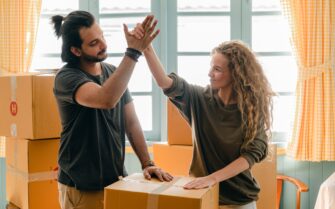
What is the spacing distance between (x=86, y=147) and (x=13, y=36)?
6.90 feet

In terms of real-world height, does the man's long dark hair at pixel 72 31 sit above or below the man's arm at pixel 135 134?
above

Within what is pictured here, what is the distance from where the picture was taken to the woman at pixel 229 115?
5.82 ft

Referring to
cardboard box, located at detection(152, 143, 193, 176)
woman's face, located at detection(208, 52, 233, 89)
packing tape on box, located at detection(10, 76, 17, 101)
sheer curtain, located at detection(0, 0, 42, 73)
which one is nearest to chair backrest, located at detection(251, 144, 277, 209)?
cardboard box, located at detection(152, 143, 193, 176)

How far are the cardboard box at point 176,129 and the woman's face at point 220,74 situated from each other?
726mm

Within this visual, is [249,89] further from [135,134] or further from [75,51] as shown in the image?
[75,51]

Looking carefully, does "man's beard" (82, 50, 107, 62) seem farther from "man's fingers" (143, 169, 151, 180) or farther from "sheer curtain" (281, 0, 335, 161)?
"sheer curtain" (281, 0, 335, 161)

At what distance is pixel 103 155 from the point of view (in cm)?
167

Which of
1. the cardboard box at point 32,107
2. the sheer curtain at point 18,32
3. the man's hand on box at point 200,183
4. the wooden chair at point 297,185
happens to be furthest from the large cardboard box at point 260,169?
the sheer curtain at point 18,32

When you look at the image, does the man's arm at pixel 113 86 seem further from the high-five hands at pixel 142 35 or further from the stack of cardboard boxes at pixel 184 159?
the stack of cardboard boxes at pixel 184 159

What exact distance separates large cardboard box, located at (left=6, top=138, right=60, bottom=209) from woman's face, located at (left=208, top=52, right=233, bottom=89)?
104cm

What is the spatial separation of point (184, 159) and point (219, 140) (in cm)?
81

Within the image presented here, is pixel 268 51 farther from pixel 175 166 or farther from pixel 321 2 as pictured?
pixel 175 166

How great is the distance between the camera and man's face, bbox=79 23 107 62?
1.68 metres

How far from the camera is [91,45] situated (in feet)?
5.55
